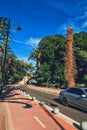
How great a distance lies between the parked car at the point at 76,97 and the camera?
56.4 ft

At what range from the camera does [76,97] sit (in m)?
18.3

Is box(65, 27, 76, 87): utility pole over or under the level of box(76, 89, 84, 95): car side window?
over

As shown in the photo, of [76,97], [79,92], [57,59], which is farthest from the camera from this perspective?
[57,59]

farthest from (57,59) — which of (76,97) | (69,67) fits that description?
(76,97)

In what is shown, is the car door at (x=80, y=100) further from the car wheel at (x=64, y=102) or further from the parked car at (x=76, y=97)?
the car wheel at (x=64, y=102)

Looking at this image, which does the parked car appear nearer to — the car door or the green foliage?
the car door

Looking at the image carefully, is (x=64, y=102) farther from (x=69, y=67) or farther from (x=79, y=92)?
(x=69, y=67)

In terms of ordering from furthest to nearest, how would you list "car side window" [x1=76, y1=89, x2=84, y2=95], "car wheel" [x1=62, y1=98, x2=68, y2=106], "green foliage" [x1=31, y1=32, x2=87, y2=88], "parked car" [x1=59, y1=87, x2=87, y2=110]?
"green foliage" [x1=31, y1=32, x2=87, y2=88], "car wheel" [x1=62, y1=98, x2=68, y2=106], "car side window" [x1=76, y1=89, x2=84, y2=95], "parked car" [x1=59, y1=87, x2=87, y2=110]

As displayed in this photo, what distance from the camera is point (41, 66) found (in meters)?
66.1

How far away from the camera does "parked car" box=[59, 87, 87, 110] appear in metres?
17.2

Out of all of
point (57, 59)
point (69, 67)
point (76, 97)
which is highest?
point (57, 59)

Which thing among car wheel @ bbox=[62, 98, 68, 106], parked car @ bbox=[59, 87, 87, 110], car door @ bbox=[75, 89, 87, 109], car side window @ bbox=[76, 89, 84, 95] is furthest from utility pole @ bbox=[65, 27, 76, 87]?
car door @ bbox=[75, 89, 87, 109]

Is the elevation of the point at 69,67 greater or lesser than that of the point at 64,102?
greater

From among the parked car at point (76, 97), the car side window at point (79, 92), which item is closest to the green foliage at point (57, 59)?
the parked car at point (76, 97)
